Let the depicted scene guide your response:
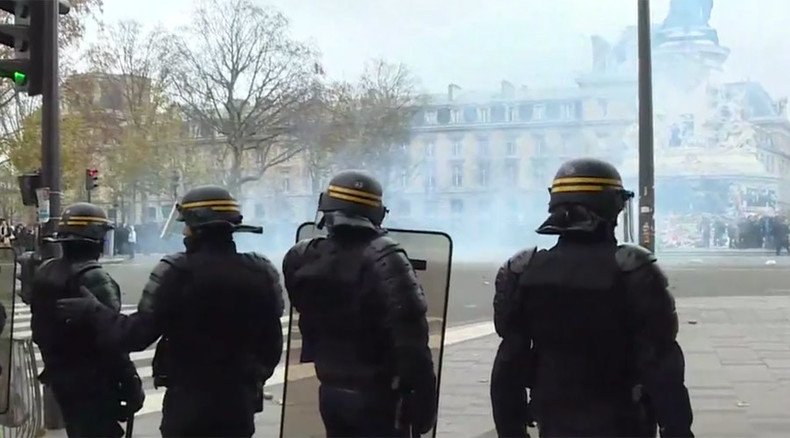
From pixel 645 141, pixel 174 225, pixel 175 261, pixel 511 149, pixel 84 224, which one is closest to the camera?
pixel 175 261

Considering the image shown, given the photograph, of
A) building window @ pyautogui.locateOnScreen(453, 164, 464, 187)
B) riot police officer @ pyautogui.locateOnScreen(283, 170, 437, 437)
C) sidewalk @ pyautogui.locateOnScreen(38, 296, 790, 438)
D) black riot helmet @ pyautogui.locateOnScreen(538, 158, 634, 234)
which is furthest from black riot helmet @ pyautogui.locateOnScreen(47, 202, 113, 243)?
building window @ pyautogui.locateOnScreen(453, 164, 464, 187)

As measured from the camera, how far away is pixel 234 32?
67.7 ft

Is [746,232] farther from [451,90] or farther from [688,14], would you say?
[451,90]

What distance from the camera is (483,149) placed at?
15859mm

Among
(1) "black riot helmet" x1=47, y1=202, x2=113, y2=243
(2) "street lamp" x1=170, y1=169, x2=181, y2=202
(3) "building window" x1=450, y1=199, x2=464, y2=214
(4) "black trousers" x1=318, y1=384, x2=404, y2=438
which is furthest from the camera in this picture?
(2) "street lamp" x1=170, y1=169, x2=181, y2=202

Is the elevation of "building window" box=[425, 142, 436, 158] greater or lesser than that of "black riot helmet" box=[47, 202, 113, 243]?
greater

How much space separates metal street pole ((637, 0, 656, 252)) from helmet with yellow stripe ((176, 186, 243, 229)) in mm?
4184

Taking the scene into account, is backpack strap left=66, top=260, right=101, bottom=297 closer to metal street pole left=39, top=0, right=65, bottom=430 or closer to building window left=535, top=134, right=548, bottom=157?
metal street pole left=39, top=0, right=65, bottom=430

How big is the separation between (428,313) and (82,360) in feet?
4.86

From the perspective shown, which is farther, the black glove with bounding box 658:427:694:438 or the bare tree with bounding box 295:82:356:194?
the bare tree with bounding box 295:82:356:194

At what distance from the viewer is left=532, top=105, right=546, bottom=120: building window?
49.5 ft

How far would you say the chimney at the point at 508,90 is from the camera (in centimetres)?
1503

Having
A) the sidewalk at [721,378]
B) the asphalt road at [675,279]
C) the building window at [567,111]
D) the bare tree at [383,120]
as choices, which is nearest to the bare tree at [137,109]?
the asphalt road at [675,279]

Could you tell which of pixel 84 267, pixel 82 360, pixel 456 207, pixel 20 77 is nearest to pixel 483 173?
pixel 456 207
